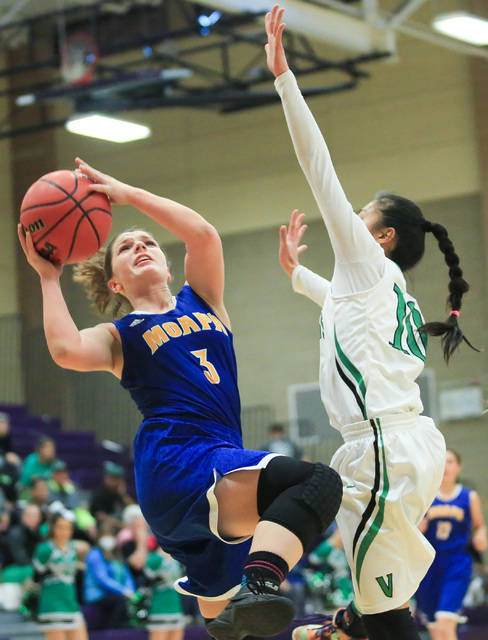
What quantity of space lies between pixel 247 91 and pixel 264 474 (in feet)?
42.9

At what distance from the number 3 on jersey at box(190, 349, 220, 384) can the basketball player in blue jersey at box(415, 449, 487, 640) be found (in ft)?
16.5

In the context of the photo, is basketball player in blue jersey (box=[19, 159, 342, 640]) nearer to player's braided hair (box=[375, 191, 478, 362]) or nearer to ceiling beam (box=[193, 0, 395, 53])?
player's braided hair (box=[375, 191, 478, 362])

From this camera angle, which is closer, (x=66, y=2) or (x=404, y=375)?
(x=404, y=375)

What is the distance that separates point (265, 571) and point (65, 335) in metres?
1.14

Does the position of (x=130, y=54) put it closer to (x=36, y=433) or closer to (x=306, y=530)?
(x=36, y=433)

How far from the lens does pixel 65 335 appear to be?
4.02m

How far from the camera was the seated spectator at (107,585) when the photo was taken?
440 inches

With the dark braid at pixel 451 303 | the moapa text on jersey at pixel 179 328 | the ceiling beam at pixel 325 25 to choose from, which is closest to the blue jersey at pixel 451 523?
the dark braid at pixel 451 303

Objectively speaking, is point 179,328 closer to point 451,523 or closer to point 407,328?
point 407,328

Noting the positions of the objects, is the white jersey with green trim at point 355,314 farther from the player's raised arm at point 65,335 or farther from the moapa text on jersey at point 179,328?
the player's raised arm at point 65,335

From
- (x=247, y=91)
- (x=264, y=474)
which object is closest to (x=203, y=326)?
(x=264, y=474)

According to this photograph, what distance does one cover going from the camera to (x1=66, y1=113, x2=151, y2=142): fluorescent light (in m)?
13.4

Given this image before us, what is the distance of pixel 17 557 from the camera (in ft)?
35.8

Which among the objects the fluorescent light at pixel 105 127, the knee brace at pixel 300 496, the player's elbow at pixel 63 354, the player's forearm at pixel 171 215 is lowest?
the knee brace at pixel 300 496
